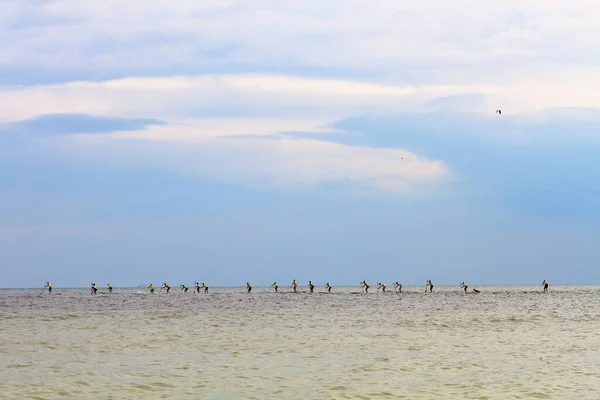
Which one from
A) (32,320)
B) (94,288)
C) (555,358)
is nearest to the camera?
(555,358)

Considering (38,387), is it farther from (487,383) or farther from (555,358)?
(555,358)

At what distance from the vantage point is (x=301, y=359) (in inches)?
890

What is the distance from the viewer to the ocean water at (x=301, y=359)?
17297mm

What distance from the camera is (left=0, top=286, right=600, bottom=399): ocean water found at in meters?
17.3

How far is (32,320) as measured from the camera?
3884 cm

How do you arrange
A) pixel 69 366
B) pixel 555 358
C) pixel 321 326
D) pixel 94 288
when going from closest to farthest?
1. pixel 69 366
2. pixel 555 358
3. pixel 321 326
4. pixel 94 288

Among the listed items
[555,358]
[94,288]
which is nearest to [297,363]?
[555,358]

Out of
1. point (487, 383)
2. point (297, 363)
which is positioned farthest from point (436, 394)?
point (297, 363)

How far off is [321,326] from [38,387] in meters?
19.2

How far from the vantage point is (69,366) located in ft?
69.0

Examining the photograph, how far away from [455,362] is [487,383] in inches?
152

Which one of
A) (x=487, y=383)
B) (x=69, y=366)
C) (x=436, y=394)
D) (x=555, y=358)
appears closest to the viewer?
(x=436, y=394)

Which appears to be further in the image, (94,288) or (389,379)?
(94,288)

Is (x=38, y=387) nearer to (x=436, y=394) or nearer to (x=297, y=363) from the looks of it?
(x=297, y=363)
